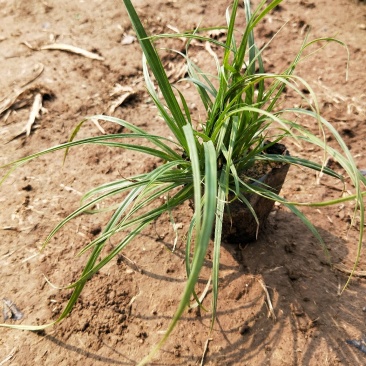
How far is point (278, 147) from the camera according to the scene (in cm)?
191

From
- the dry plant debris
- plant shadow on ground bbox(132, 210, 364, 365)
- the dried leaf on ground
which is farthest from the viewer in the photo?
the dry plant debris

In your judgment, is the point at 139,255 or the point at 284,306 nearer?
the point at 284,306

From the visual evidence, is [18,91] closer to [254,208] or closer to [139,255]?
[139,255]

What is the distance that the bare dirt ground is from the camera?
1.75m

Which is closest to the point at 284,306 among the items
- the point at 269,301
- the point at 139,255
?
the point at 269,301

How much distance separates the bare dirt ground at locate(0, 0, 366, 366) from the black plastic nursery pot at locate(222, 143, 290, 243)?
9cm

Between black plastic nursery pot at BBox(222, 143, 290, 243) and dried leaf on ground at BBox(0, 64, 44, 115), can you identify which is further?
dried leaf on ground at BBox(0, 64, 44, 115)

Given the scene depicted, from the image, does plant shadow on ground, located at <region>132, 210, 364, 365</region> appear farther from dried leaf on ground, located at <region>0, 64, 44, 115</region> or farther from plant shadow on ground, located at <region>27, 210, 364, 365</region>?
dried leaf on ground, located at <region>0, 64, 44, 115</region>

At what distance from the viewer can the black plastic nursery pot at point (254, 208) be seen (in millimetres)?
1789

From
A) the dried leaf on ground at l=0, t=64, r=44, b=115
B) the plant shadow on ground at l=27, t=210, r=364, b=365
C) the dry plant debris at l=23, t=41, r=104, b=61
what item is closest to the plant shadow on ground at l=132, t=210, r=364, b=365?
the plant shadow on ground at l=27, t=210, r=364, b=365

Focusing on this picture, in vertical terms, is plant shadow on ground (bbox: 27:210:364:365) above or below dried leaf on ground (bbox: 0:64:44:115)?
below

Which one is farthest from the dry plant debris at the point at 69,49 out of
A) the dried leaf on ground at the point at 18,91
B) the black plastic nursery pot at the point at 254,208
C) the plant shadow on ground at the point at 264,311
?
the black plastic nursery pot at the point at 254,208

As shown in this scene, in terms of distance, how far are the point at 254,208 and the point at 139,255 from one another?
58 centimetres

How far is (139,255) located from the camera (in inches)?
80.4
